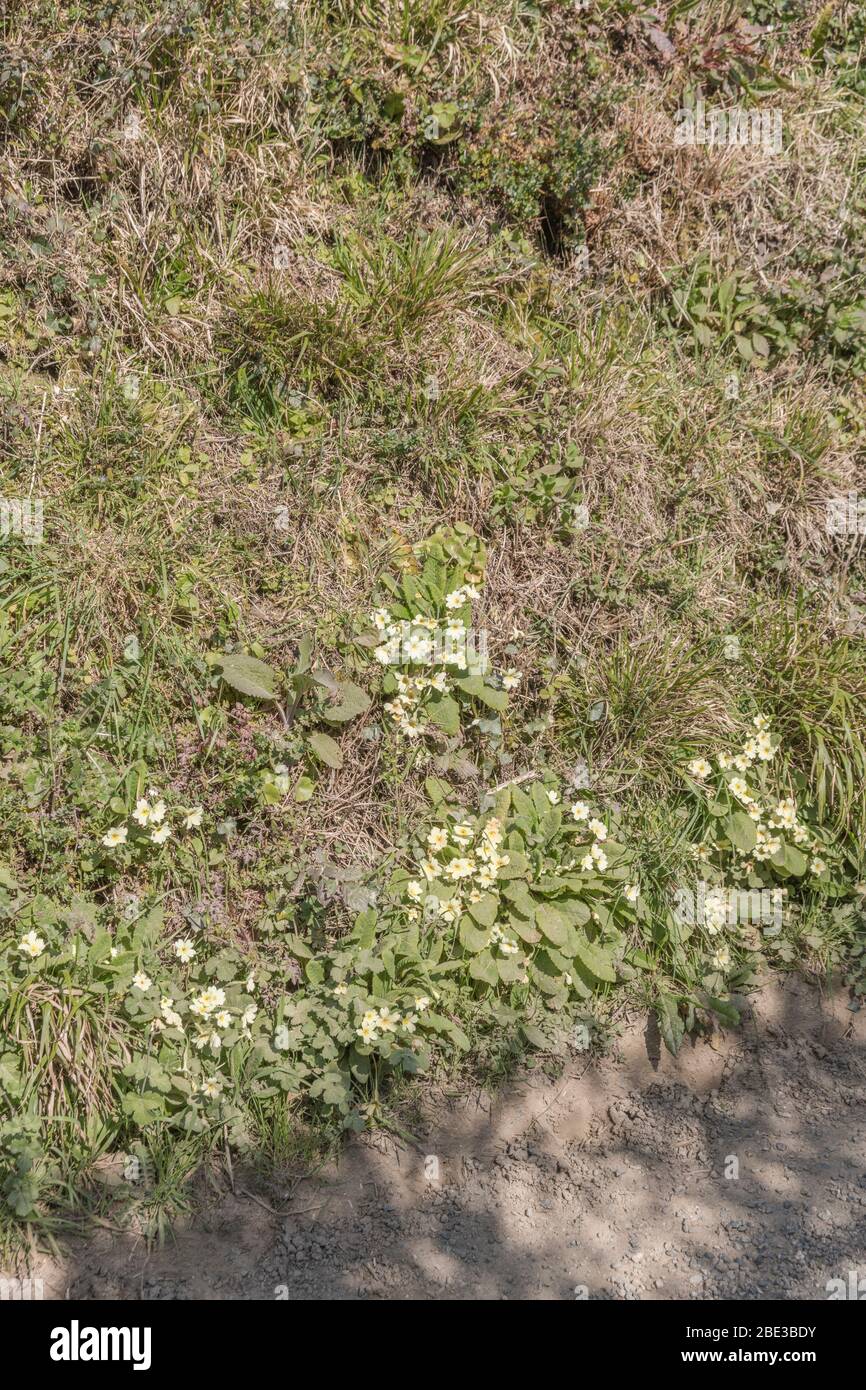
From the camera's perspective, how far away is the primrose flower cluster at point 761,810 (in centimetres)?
409

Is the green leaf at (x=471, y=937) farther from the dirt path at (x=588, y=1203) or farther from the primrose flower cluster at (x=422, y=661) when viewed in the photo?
the primrose flower cluster at (x=422, y=661)

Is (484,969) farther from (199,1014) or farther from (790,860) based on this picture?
(790,860)

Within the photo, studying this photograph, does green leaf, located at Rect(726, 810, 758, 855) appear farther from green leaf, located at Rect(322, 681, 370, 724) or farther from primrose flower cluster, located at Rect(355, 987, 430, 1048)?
green leaf, located at Rect(322, 681, 370, 724)

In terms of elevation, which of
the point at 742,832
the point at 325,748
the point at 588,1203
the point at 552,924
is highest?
the point at 325,748

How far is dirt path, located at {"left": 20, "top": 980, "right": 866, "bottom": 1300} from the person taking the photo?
10.1ft

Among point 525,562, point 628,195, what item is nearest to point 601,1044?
point 525,562

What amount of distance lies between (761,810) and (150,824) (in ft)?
7.87

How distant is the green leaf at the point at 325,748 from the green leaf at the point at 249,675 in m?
0.22

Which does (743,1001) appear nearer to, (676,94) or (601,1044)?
(601,1044)

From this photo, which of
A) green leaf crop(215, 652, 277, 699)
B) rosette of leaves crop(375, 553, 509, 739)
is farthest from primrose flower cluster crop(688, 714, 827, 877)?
green leaf crop(215, 652, 277, 699)

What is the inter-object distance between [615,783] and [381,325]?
216cm

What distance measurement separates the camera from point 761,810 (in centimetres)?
416

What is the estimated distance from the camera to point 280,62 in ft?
14.7

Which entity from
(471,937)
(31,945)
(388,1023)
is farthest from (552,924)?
(31,945)
